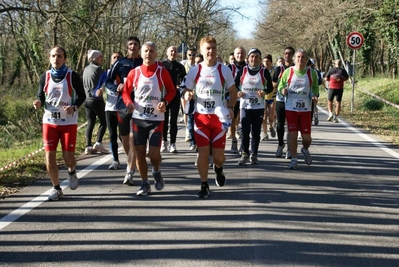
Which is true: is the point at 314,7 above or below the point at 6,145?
above

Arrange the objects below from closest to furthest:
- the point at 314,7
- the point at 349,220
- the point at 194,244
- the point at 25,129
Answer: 1. the point at 194,244
2. the point at 349,220
3. the point at 25,129
4. the point at 314,7

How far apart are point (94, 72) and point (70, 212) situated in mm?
5112

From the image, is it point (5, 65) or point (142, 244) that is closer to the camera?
point (142, 244)

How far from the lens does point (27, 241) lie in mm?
5871

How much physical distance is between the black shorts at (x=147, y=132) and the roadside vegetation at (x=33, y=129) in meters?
1.98

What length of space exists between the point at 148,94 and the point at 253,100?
3217mm

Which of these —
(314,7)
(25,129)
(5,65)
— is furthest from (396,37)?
(5,65)

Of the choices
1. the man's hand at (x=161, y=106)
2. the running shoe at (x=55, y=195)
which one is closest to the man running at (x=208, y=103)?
the man's hand at (x=161, y=106)

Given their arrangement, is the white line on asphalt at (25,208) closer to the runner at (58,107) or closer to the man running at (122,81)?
the runner at (58,107)

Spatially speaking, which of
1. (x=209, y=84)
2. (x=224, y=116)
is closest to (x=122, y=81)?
(x=209, y=84)

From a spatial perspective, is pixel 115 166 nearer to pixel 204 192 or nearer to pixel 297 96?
pixel 204 192

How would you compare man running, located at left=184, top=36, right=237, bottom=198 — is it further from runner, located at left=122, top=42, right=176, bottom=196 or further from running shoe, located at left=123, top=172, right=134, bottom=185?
running shoe, located at left=123, top=172, right=134, bottom=185

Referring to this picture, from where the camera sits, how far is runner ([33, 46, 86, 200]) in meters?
7.77

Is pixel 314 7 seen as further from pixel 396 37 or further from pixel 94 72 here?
pixel 94 72
